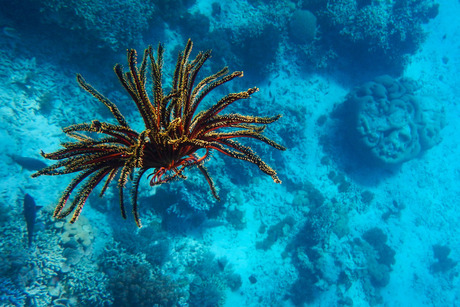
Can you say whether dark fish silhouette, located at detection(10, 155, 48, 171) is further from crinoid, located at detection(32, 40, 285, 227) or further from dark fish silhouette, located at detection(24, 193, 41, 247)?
crinoid, located at detection(32, 40, 285, 227)

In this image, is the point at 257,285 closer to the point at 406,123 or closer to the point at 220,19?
the point at 406,123

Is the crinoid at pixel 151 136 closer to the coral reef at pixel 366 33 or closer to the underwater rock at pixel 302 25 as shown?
the underwater rock at pixel 302 25

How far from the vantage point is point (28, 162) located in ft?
25.4

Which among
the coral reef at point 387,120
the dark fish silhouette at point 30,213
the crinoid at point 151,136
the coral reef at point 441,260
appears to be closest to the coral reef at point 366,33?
the coral reef at point 387,120

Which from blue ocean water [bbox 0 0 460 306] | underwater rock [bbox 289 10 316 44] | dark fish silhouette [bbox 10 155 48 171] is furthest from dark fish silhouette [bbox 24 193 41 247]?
underwater rock [bbox 289 10 316 44]

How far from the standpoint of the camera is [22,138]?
26.3ft

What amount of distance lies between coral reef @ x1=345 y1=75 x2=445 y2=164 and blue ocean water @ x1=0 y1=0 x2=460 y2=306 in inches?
4.1

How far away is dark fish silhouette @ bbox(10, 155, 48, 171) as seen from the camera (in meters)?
7.66

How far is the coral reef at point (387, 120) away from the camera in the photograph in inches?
540

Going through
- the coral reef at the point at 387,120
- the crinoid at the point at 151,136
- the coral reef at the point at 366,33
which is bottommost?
the crinoid at the point at 151,136

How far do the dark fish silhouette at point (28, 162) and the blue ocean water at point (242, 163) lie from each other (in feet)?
0.11

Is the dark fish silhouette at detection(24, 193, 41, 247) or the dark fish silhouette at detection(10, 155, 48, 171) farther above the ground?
the dark fish silhouette at detection(10, 155, 48, 171)

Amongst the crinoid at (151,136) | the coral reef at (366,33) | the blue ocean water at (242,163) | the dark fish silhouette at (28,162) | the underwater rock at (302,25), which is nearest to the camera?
the crinoid at (151,136)

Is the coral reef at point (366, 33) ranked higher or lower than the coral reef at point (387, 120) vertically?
higher
